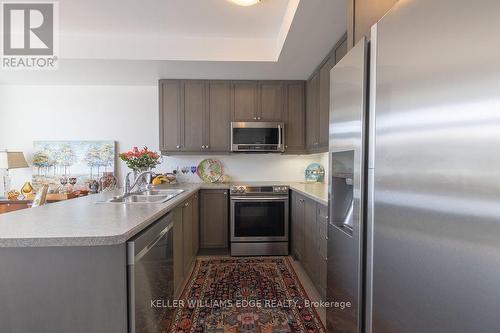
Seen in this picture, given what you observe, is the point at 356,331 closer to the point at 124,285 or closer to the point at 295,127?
the point at 124,285

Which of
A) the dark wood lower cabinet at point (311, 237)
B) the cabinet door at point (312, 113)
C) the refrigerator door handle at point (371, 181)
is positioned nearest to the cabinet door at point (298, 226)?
the dark wood lower cabinet at point (311, 237)

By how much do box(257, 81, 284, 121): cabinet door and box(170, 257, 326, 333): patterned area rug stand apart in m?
1.94

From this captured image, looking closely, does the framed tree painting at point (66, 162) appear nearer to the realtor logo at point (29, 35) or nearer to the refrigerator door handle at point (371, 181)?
the realtor logo at point (29, 35)

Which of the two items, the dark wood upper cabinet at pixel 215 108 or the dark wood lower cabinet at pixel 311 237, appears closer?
the dark wood lower cabinet at pixel 311 237

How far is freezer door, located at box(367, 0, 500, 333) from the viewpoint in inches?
22.6

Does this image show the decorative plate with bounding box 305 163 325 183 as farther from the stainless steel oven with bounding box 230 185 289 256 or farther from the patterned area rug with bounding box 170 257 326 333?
the patterned area rug with bounding box 170 257 326 333

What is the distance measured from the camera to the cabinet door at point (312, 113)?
320 cm

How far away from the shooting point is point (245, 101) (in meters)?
3.67

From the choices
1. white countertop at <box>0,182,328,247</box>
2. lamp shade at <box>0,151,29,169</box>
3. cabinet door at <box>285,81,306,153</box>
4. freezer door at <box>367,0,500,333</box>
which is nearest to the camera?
freezer door at <box>367,0,500,333</box>

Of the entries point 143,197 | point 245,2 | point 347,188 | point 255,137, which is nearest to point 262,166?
point 255,137

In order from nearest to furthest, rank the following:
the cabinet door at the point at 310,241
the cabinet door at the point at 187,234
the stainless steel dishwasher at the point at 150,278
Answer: the stainless steel dishwasher at the point at 150,278, the cabinet door at the point at 310,241, the cabinet door at the point at 187,234

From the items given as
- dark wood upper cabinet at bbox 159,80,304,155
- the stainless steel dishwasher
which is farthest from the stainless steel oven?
the stainless steel dishwasher

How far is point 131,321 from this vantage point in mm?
1150

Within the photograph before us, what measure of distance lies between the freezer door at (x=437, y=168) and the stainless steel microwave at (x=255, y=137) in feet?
8.37
